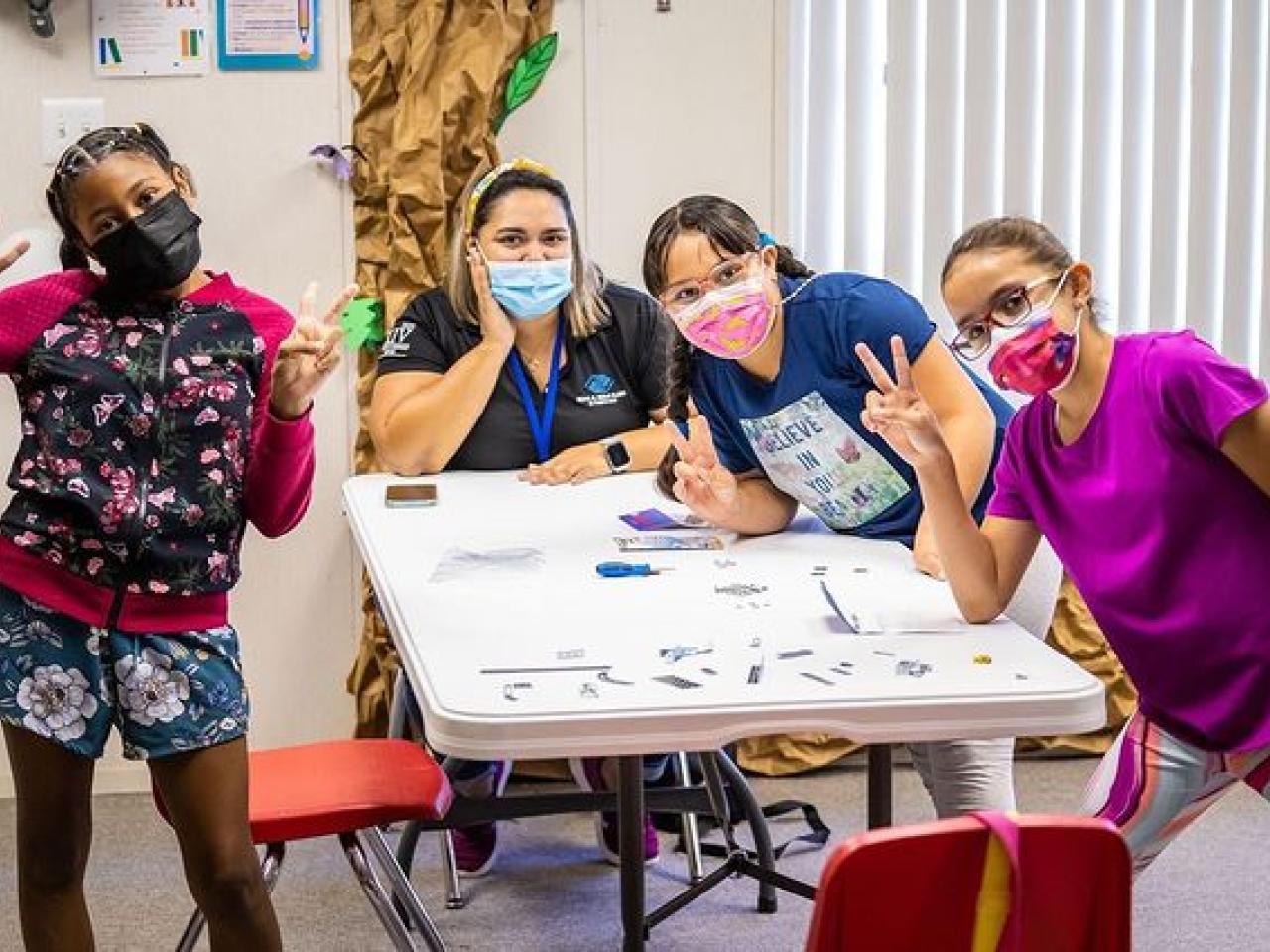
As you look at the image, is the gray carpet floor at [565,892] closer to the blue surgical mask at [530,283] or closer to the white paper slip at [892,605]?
the white paper slip at [892,605]

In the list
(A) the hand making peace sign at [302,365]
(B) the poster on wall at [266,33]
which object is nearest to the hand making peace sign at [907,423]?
(A) the hand making peace sign at [302,365]

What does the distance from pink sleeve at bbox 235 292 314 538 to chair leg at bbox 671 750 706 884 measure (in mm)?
1276

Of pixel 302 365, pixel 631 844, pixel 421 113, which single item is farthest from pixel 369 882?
pixel 421 113

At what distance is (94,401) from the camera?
6.23ft

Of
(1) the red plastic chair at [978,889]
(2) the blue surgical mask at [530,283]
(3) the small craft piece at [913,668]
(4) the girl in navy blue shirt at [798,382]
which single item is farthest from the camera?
(2) the blue surgical mask at [530,283]

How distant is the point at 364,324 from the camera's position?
3553 mm

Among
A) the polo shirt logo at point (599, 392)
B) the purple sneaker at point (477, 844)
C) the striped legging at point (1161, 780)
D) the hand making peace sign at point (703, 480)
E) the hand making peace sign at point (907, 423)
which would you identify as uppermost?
the hand making peace sign at point (907, 423)

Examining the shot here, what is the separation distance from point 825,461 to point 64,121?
1.93 m

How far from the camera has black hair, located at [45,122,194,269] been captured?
77.2 inches

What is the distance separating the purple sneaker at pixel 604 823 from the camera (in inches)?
125

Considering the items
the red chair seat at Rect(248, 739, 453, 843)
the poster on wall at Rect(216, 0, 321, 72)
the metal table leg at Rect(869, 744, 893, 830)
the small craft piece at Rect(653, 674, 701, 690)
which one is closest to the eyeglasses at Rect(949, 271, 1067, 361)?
the small craft piece at Rect(653, 674, 701, 690)

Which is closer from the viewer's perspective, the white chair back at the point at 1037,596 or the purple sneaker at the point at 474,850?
the white chair back at the point at 1037,596

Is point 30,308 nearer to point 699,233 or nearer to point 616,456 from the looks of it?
point 699,233

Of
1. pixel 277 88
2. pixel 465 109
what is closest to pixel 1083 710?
pixel 465 109
